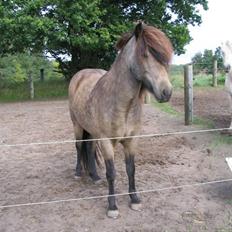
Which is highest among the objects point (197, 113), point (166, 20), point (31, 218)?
point (166, 20)

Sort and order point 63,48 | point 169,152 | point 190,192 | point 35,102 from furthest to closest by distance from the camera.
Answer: point 63,48
point 35,102
point 169,152
point 190,192

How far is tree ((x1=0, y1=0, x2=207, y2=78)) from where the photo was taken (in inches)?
451

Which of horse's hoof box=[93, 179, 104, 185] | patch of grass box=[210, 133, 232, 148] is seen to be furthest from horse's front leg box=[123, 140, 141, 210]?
patch of grass box=[210, 133, 232, 148]

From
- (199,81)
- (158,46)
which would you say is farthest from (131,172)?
(199,81)

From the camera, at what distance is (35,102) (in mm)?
12984

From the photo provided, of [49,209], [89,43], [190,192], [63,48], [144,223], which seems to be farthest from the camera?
[63,48]

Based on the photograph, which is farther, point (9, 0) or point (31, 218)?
point (9, 0)

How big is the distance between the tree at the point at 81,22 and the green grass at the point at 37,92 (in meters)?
1.61

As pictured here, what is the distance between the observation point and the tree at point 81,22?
11.5 meters

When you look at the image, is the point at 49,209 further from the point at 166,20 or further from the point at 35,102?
the point at 166,20

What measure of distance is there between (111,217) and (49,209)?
2.28 ft

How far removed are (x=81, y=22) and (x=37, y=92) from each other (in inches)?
177

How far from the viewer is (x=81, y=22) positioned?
11.7m

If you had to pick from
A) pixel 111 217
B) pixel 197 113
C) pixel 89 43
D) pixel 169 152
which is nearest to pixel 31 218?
pixel 111 217
